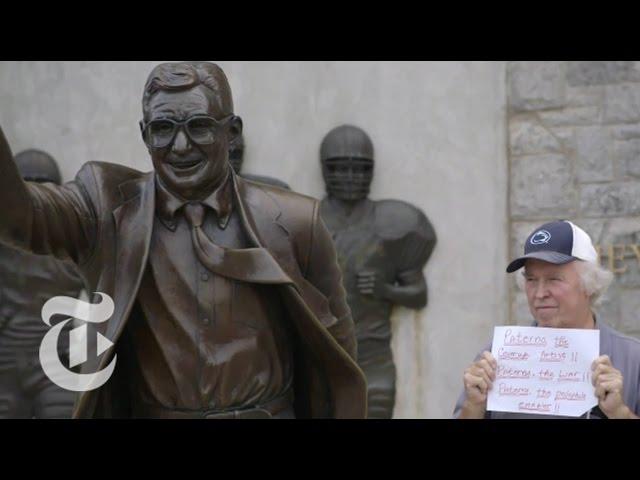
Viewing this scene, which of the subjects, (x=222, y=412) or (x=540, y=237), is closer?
(x=540, y=237)

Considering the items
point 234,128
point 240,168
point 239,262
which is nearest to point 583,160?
point 240,168

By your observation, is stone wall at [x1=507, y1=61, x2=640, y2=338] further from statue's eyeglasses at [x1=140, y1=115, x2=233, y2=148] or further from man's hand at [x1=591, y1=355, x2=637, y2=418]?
man's hand at [x1=591, y1=355, x2=637, y2=418]

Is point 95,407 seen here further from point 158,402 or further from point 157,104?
point 157,104

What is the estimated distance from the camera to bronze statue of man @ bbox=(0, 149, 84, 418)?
9.20 metres

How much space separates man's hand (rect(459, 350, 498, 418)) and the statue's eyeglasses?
926mm

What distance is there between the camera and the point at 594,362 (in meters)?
3.54

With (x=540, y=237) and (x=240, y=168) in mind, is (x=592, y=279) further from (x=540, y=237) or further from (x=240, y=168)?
(x=240, y=168)

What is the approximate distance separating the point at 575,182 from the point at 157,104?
5042 mm

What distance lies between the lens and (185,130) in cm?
399

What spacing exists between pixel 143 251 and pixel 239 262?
0.24 meters

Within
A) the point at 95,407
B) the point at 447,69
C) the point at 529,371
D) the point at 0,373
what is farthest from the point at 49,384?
the point at 529,371

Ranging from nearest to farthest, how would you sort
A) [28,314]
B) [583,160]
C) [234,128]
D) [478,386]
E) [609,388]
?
[609,388]
[478,386]
[234,128]
[583,160]
[28,314]

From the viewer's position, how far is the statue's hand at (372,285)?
8.77 metres

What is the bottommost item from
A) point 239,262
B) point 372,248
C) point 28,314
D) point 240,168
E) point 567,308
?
point 28,314
